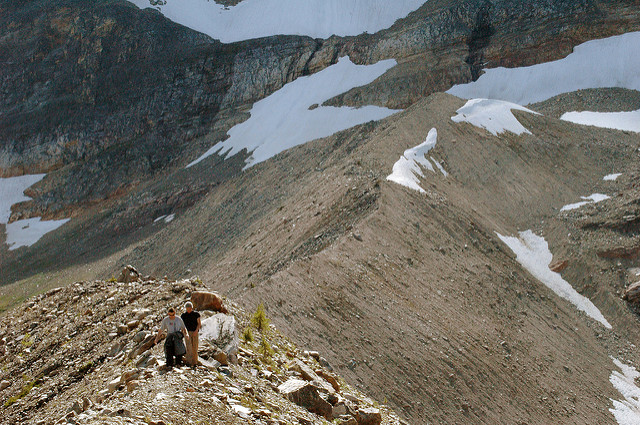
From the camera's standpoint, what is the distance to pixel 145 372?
10.1 meters

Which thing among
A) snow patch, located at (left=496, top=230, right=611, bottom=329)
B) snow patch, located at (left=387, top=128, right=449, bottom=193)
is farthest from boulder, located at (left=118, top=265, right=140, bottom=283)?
snow patch, located at (left=496, top=230, right=611, bottom=329)

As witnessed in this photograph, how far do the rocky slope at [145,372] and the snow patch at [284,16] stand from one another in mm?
67756

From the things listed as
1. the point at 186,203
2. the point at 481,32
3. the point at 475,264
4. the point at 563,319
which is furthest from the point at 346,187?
the point at 481,32

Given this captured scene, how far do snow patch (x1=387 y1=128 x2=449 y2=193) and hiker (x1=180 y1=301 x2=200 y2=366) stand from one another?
18514mm

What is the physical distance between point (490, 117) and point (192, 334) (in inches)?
1370

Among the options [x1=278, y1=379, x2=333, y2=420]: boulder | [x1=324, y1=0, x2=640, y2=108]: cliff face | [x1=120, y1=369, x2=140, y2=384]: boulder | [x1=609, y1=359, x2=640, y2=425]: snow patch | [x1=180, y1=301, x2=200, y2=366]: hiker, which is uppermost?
[x1=324, y1=0, x2=640, y2=108]: cliff face

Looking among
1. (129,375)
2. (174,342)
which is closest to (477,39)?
(174,342)

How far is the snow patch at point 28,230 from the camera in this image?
6438 centimetres

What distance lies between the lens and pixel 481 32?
6994cm

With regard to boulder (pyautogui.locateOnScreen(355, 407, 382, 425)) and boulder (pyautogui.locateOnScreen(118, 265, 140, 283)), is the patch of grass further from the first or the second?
boulder (pyautogui.locateOnScreen(355, 407, 382, 425))

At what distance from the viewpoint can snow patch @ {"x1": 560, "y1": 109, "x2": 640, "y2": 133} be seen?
4831 centimetres

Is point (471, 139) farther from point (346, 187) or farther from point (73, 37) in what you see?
point (73, 37)

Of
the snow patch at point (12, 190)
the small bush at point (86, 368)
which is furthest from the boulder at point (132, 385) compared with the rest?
the snow patch at point (12, 190)

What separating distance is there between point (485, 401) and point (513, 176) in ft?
68.4
